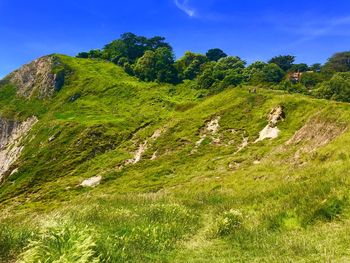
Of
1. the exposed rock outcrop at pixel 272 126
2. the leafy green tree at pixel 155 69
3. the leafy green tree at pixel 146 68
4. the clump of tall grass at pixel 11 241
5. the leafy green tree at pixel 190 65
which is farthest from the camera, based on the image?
the leafy green tree at pixel 190 65

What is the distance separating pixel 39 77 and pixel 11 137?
34.3 metres

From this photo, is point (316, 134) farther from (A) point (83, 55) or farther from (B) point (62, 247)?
(A) point (83, 55)

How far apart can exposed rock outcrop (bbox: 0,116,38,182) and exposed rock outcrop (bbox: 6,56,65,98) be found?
16.8 metres

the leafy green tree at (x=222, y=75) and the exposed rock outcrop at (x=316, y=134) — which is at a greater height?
the leafy green tree at (x=222, y=75)

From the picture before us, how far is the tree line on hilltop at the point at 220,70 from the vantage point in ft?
381

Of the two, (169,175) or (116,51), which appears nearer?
(169,175)

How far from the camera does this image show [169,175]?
223 feet

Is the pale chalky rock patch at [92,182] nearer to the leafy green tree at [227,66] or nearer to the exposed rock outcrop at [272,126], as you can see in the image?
the exposed rock outcrop at [272,126]

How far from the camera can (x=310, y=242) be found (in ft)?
43.4

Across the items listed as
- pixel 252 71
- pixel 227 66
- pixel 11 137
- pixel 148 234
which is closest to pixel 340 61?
pixel 227 66

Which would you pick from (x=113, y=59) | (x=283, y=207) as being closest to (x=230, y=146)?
(x=283, y=207)

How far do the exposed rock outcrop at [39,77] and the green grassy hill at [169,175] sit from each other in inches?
87.5

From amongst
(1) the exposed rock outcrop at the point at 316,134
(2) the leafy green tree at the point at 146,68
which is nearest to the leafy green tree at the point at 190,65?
(2) the leafy green tree at the point at 146,68

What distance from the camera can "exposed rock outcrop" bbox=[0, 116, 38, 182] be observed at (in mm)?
115762
